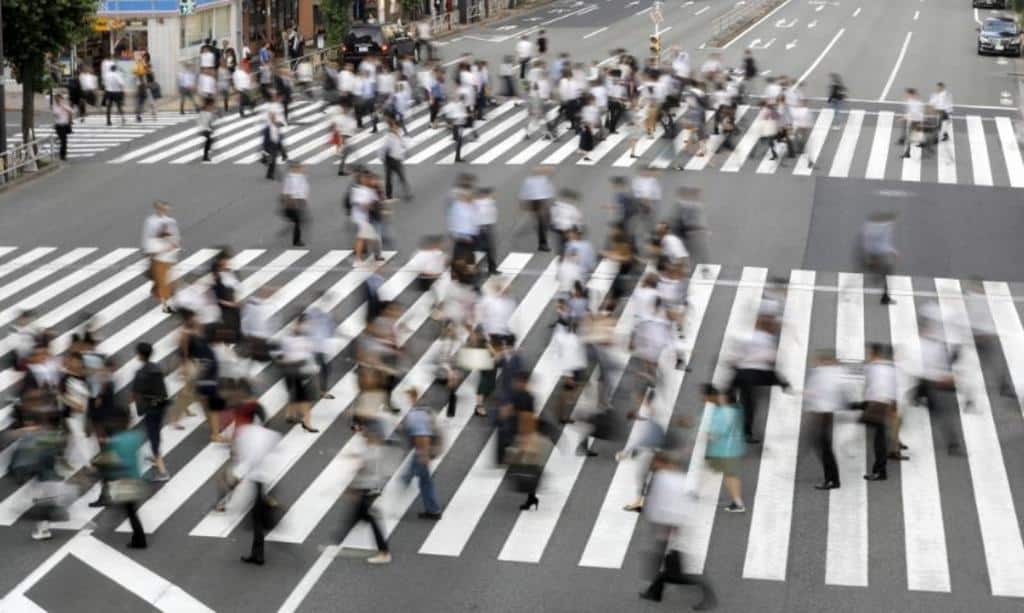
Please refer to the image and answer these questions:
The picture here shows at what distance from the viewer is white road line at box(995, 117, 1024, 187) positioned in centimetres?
3734

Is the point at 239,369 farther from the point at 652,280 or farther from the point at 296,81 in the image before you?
the point at 296,81

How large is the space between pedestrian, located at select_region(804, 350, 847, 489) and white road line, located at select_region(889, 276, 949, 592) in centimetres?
93

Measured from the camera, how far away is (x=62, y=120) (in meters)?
38.8

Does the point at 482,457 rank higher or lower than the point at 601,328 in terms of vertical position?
lower

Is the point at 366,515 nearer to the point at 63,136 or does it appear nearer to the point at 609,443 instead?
the point at 609,443

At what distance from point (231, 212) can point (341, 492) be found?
15.7m

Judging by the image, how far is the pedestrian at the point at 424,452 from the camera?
57.6 ft

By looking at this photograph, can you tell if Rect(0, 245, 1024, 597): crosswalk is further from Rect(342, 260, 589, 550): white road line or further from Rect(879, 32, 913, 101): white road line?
Rect(879, 32, 913, 101): white road line

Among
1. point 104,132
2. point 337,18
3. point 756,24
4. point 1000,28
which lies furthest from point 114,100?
point 756,24

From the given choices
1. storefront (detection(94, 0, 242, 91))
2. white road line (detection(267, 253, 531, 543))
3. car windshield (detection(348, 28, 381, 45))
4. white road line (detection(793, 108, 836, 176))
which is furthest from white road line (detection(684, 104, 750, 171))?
storefront (detection(94, 0, 242, 91))

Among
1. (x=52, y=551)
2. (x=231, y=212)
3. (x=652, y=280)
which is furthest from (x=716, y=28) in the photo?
(x=52, y=551)

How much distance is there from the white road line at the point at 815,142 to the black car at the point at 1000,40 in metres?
16.8

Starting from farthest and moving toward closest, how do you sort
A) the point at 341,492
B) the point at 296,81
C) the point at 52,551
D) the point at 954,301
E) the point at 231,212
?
1. the point at 296,81
2. the point at 231,212
3. the point at 954,301
4. the point at 341,492
5. the point at 52,551

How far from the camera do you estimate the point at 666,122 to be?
4050 centimetres
